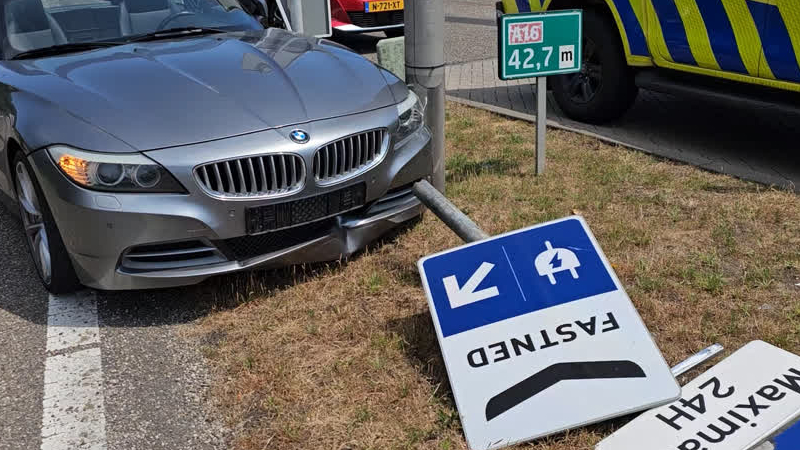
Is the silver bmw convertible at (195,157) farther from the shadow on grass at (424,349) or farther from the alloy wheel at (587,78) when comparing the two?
the alloy wheel at (587,78)

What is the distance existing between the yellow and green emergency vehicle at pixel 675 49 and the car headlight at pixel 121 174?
3.37 metres

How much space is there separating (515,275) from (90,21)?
2845 mm

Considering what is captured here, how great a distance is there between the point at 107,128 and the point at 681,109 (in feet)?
15.9

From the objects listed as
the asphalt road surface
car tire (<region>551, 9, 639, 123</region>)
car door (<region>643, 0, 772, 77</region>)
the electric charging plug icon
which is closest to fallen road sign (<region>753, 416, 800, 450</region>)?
the electric charging plug icon

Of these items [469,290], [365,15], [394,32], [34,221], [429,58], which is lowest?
[394,32]

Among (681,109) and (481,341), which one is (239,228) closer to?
(481,341)

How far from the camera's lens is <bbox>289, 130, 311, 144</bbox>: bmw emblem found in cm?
346

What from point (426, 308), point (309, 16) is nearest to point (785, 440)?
point (426, 308)

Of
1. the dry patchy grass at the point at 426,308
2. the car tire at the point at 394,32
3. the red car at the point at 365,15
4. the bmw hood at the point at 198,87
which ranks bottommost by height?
the car tire at the point at 394,32

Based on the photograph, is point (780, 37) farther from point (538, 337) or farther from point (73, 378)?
point (73, 378)

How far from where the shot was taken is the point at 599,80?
6.08 meters

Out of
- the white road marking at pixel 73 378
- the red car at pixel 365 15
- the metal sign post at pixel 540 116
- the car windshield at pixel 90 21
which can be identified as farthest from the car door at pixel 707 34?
the red car at pixel 365 15

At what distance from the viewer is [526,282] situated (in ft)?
9.47

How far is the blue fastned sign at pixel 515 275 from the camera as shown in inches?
112
